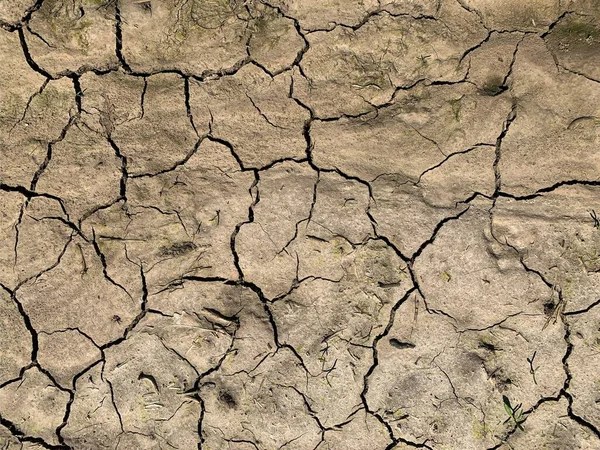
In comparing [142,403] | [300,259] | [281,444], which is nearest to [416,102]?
[300,259]

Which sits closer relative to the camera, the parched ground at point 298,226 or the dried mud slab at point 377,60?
the parched ground at point 298,226

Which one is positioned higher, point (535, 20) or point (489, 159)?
point (535, 20)

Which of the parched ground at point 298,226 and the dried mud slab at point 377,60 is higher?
the dried mud slab at point 377,60

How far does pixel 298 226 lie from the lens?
339 cm

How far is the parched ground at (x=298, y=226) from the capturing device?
3293 millimetres

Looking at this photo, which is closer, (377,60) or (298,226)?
(298,226)

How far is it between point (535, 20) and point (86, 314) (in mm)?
3287

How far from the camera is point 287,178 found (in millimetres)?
3420

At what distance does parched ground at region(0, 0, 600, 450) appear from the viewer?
3.29 m

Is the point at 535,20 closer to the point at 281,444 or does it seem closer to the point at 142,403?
the point at 281,444

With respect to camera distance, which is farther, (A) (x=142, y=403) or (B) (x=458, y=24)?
(B) (x=458, y=24)

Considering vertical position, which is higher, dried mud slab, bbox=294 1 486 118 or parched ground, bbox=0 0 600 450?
dried mud slab, bbox=294 1 486 118

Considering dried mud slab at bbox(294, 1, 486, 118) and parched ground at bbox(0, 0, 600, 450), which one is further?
dried mud slab at bbox(294, 1, 486, 118)

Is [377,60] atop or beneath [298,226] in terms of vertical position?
atop
